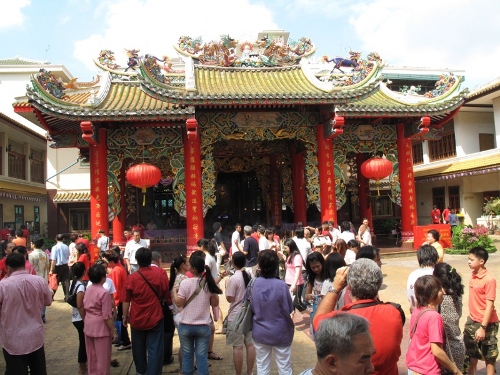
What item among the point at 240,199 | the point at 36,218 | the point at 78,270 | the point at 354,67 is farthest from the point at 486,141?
the point at 36,218

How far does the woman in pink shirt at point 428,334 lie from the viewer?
2.84 metres

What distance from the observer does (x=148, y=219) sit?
18.6 m

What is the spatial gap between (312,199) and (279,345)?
9862 millimetres

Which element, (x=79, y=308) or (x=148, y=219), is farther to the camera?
(x=148, y=219)

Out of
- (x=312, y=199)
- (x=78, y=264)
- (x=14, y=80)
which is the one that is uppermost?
(x=14, y=80)

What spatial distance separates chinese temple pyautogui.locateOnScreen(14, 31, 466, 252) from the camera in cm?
1209

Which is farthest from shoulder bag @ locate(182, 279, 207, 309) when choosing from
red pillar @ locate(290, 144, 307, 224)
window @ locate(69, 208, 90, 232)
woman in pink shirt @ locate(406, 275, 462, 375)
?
window @ locate(69, 208, 90, 232)

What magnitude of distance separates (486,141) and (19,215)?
83.1 ft

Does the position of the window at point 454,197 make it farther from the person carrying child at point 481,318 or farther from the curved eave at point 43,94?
the person carrying child at point 481,318

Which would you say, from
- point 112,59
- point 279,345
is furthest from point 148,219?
point 279,345

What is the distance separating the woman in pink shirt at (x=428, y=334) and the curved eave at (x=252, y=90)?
9.57m

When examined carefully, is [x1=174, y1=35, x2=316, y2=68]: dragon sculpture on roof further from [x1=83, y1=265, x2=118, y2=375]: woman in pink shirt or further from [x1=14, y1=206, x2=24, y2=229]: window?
[x1=14, y1=206, x2=24, y2=229]: window

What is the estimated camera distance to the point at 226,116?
13.3 m

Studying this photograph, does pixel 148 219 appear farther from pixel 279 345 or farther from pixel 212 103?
pixel 279 345
